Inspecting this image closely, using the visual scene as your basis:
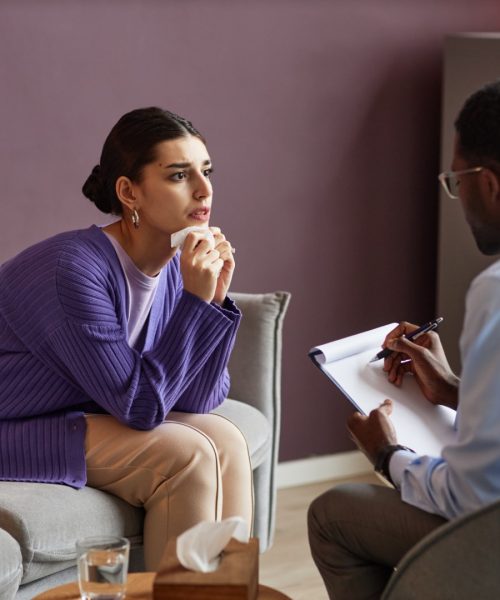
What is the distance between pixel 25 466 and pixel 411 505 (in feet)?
3.13

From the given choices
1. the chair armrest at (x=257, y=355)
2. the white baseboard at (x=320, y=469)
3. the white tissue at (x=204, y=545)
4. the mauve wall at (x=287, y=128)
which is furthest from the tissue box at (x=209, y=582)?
the white baseboard at (x=320, y=469)

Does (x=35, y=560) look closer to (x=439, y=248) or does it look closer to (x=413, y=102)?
(x=439, y=248)

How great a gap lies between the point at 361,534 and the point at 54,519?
0.72 metres

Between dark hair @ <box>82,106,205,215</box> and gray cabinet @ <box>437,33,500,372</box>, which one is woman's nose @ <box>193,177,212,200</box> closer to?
dark hair @ <box>82,106,205,215</box>

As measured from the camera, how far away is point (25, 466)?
7.05 ft

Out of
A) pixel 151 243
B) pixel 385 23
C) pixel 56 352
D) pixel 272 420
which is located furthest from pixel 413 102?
pixel 56 352

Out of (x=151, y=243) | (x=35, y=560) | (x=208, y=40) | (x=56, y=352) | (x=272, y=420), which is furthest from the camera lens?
(x=208, y=40)

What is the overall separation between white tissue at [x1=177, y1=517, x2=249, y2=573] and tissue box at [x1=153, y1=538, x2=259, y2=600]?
0.5 inches

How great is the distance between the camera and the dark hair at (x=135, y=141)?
2.29 meters

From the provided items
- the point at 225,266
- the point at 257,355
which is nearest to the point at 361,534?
the point at 225,266

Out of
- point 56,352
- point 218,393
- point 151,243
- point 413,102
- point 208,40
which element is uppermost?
point 208,40

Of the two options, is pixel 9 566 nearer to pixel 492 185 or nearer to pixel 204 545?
pixel 204 545

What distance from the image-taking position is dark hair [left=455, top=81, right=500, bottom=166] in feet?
4.82

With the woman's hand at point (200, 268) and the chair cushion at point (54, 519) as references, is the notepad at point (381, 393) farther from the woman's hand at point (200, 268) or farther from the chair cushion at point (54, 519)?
the chair cushion at point (54, 519)
